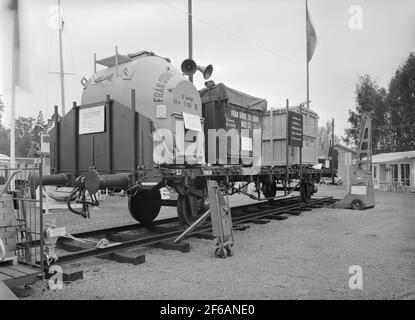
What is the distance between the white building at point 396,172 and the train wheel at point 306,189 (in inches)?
437

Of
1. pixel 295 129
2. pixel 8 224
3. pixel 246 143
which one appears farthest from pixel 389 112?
pixel 8 224

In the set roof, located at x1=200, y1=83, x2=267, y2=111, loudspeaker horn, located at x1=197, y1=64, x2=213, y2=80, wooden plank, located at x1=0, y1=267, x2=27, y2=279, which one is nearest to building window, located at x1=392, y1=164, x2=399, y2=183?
roof, located at x1=200, y1=83, x2=267, y2=111

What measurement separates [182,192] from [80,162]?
205cm

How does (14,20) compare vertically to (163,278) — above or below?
above

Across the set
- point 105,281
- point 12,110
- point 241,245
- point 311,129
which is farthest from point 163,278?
point 311,129

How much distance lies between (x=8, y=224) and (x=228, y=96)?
17.7 feet

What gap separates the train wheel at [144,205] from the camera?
8883 mm

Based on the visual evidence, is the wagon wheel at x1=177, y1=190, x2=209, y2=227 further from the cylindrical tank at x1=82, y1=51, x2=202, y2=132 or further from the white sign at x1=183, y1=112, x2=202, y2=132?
the cylindrical tank at x1=82, y1=51, x2=202, y2=132

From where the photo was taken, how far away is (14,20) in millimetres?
7863

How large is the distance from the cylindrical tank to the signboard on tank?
449cm

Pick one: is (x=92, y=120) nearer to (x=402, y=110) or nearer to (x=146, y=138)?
(x=146, y=138)

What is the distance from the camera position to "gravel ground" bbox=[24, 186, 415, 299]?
4609 millimetres

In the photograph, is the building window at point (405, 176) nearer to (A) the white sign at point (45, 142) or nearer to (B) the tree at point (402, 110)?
(B) the tree at point (402, 110)
